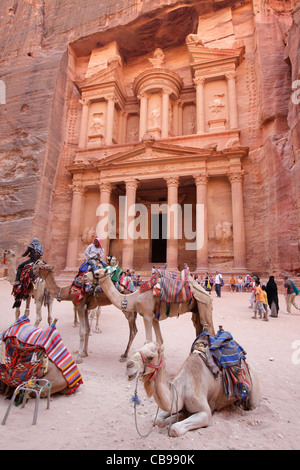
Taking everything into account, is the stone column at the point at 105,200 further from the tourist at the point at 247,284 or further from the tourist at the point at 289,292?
the tourist at the point at 289,292

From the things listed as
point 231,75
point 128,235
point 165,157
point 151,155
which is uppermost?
point 231,75

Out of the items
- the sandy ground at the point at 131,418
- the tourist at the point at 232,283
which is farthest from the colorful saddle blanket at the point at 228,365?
the tourist at the point at 232,283

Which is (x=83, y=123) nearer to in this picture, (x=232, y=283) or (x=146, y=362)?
(x=232, y=283)

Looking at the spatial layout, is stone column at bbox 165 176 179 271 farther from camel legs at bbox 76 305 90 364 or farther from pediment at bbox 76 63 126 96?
camel legs at bbox 76 305 90 364

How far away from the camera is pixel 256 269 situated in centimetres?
1694

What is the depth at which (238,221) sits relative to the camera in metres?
17.3

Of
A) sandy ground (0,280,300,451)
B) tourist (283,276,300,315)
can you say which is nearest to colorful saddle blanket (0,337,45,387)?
sandy ground (0,280,300,451)

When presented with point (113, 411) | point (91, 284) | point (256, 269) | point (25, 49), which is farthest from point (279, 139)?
point (25, 49)

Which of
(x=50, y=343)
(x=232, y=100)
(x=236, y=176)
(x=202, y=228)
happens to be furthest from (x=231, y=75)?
(x=50, y=343)

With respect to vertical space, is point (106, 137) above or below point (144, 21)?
below

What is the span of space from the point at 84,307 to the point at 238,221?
566 inches

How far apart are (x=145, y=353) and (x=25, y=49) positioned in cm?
3256

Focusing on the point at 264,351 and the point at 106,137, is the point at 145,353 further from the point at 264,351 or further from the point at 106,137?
the point at 106,137

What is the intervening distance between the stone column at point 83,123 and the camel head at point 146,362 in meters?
23.3
